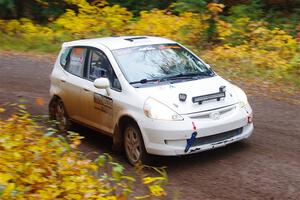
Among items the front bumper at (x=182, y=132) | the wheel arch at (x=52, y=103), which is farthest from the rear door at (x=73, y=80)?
the front bumper at (x=182, y=132)

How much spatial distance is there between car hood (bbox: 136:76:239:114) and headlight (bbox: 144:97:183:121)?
0.22ft

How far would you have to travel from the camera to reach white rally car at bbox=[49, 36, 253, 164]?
7.29 m

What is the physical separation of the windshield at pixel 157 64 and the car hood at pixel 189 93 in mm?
329

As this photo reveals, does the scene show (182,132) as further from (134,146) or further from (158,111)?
(134,146)

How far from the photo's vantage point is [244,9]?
57.6 ft

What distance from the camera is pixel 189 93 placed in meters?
7.57

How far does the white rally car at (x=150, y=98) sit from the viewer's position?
7.29 meters

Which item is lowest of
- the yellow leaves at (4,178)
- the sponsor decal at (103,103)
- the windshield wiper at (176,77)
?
the sponsor decal at (103,103)

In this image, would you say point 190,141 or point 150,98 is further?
point 150,98

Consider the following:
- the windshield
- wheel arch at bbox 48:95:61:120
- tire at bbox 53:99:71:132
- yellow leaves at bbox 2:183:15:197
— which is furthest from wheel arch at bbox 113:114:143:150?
yellow leaves at bbox 2:183:15:197

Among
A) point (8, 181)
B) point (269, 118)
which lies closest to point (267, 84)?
point (269, 118)

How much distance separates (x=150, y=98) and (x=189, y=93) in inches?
22.6

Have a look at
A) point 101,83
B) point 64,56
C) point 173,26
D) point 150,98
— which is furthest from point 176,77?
point 173,26

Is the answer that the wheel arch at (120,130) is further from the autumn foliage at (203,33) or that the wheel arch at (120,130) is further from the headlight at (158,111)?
the autumn foliage at (203,33)
